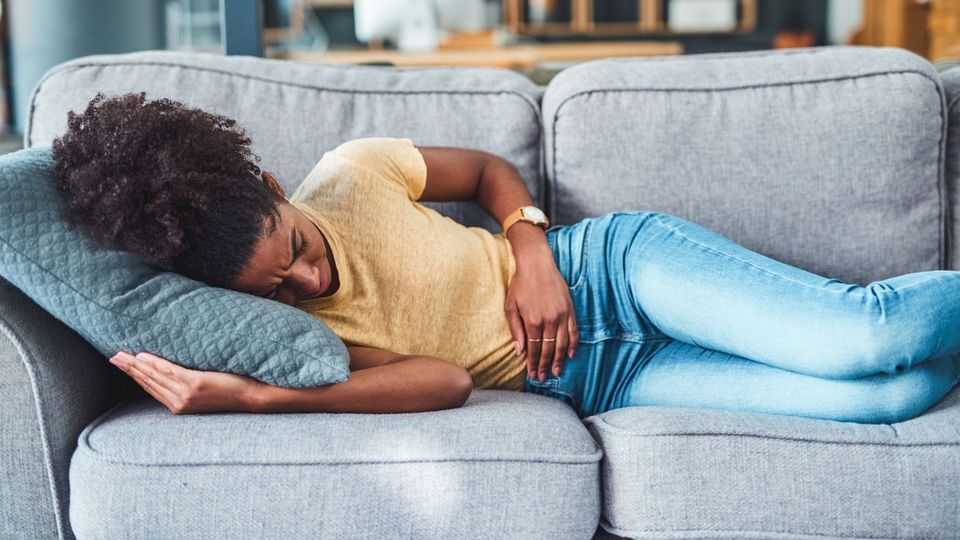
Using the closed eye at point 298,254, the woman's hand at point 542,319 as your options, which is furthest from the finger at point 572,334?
the closed eye at point 298,254

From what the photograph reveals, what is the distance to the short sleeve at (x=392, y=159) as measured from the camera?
148 cm

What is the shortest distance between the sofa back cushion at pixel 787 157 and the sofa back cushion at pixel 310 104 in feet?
0.43

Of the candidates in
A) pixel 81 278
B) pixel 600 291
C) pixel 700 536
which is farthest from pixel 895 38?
pixel 81 278

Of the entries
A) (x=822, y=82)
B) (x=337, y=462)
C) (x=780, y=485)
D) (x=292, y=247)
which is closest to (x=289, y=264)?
(x=292, y=247)

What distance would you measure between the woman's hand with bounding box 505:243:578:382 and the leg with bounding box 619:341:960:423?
14cm

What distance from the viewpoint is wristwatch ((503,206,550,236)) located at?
154 centimetres

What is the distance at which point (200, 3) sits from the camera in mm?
5145

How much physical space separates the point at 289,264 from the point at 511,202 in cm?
50

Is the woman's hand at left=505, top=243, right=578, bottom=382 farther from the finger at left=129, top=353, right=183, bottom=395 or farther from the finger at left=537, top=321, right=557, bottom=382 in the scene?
the finger at left=129, top=353, right=183, bottom=395

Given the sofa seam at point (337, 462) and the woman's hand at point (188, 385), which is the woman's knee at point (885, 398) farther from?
the woman's hand at point (188, 385)

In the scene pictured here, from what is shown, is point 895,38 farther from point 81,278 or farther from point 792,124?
point 81,278

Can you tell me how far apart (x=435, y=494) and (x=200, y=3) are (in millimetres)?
4761

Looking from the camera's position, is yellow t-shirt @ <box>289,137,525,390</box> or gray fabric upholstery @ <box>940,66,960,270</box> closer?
yellow t-shirt @ <box>289,137,525,390</box>

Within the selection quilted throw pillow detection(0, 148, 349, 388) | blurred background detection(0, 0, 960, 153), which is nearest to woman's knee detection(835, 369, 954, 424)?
quilted throw pillow detection(0, 148, 349, 388)
